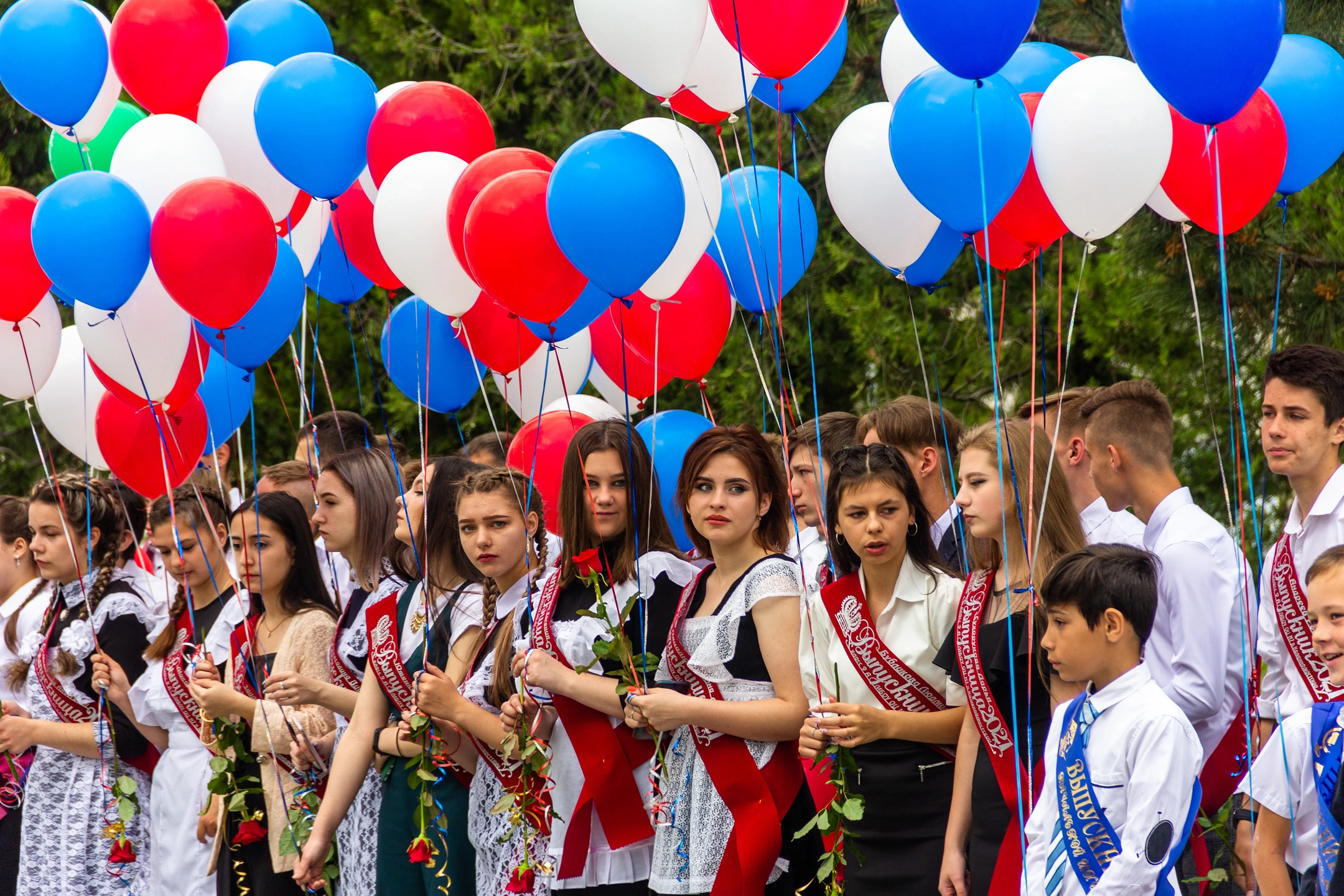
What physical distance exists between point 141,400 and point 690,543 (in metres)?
1.95

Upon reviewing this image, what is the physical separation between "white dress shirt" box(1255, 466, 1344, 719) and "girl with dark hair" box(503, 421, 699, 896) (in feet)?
4.85

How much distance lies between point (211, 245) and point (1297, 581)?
3.10 meters

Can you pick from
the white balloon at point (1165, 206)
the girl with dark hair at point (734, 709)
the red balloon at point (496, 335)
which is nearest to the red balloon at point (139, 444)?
the red balloon at point (496, 335)

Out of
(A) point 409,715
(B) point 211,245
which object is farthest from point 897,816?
(B) point 211,245

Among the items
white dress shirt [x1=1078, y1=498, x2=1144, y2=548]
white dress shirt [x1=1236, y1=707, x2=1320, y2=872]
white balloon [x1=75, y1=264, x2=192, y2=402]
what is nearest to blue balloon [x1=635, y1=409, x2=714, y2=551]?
white dress shirt [x1=1078, y1=498, x2=1144, y2=548]

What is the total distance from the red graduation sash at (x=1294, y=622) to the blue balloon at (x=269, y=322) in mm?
3210

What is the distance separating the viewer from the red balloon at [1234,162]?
3.82 m

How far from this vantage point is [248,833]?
14.9 ft

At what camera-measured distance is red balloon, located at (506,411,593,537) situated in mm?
5105

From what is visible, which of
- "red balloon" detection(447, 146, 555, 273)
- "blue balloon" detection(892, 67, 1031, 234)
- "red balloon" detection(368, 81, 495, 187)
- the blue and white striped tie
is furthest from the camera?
"red balloon" detection(368, 81, 495, 187)

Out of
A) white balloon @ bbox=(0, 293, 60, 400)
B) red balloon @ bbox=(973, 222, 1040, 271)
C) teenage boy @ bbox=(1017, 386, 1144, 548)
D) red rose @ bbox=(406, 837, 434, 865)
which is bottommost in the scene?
red rose @ bbox=(406, 837, 434, 865)

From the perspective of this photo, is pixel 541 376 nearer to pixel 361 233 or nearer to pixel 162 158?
pixel 361 233

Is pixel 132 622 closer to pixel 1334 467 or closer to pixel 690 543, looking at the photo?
pixel 690 543

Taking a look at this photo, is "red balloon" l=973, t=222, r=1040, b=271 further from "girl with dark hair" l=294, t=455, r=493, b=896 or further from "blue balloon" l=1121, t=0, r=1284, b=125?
"girl with dark hair" l=294, t=455, r=493, b=896
